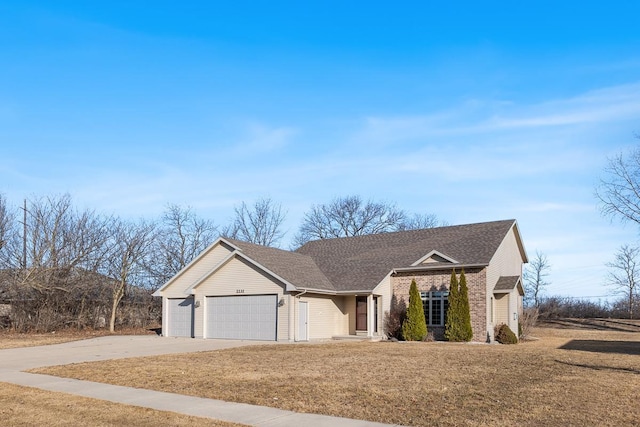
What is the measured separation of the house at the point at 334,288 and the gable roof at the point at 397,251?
0.20 ft

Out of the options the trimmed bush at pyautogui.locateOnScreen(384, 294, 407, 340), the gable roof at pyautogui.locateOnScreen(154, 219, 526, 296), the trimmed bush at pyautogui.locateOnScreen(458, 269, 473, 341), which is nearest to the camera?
the trimmed bush at pyautogui.locateOnScreen(458, 269, 473, 341)

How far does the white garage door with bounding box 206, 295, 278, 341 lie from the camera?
2612 centimetres

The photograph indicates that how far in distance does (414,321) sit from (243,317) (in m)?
8.12

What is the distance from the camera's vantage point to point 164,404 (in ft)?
30.7

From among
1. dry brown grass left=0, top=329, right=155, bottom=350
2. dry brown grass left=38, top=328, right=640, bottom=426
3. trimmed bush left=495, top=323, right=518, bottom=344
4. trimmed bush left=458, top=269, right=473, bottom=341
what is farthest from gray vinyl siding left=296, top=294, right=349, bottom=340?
dry brown grass left=0, top=329, right=155, bottom=350

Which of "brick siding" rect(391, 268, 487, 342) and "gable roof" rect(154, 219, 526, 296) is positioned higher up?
"gable roof" rect(154, 219, 526, 296)

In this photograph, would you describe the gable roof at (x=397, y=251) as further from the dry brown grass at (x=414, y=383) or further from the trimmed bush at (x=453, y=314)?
the dry brown grass at (x=414, y=383)

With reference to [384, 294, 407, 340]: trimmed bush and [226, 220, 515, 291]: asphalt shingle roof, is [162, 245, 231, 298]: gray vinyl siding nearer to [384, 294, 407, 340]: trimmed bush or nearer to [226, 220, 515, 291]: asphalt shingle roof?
[226, 220, 515, 291]: asphalt shingle roof

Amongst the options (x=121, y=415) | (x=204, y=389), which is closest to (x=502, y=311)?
(x=204, y=389)

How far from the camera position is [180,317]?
2981 cm

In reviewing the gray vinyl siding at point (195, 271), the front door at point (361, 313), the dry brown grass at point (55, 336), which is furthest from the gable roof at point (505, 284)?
the dry brown grass at point (55, 336)

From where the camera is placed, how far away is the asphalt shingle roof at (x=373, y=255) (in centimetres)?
2748

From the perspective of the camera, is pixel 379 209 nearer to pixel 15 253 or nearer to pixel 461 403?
pixel 15 253

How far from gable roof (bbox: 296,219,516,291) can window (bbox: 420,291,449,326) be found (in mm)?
1520
